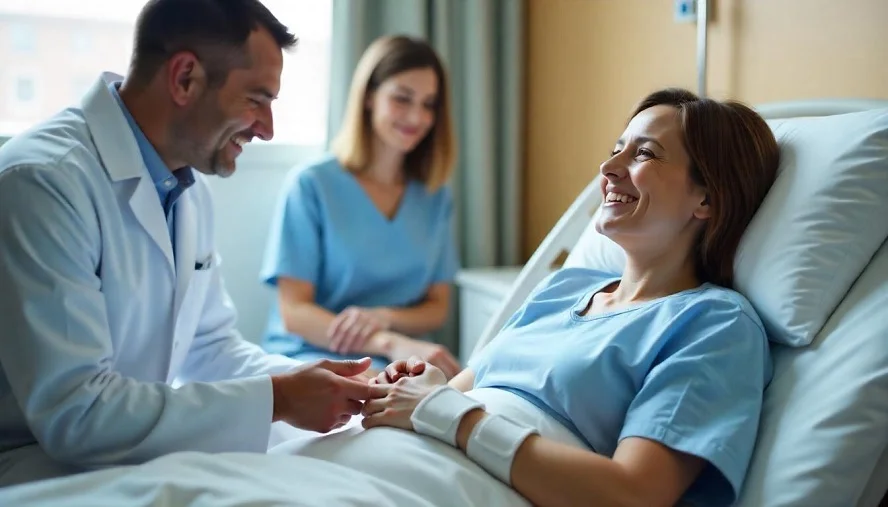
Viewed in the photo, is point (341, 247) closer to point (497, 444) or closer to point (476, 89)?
point (476, 89)

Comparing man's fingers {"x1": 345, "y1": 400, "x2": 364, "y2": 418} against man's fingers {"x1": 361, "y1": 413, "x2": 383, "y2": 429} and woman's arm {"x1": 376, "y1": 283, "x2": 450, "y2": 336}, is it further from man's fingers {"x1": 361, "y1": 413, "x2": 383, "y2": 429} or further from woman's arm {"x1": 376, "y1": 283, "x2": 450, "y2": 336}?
woman's arm {"x1": 376, "y1": 283, "x2": 450, "y2": 336}

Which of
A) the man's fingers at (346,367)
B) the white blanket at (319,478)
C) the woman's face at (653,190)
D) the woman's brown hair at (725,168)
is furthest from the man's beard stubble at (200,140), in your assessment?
the woman's brown hair at (725,168)

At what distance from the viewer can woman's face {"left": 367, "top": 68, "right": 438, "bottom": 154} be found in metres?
2.38

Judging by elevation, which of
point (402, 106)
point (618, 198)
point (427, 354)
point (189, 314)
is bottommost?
point (427, 354)

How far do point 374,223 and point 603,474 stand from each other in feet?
4.56

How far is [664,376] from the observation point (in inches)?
46.8

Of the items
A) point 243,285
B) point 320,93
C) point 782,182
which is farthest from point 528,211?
point 782,182

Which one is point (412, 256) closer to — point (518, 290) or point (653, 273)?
point (518, 290)

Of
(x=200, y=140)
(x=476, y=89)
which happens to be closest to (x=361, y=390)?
(x=200, y=140)

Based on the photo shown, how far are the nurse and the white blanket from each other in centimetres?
99

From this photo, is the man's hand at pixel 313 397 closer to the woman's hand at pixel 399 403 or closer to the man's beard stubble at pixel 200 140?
the woman's hand at pixel 399 403

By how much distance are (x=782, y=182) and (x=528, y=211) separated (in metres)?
1.59

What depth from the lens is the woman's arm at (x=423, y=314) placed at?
7.75ft

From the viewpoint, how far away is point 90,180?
133 cm
